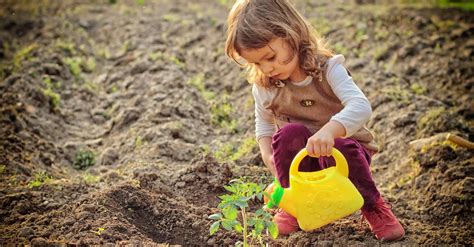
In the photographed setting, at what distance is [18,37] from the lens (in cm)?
605

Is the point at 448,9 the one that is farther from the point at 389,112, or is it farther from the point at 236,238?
the point at 236,238

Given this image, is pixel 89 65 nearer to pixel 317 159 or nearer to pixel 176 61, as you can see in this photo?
pixel 176 61

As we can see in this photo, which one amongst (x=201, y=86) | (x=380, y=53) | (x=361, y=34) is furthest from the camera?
(x=361, y=34)

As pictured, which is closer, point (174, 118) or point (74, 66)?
point (174, 118)

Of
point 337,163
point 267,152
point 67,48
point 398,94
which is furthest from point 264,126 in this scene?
point 67,48

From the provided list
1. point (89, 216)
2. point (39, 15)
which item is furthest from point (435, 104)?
point (39, 15)

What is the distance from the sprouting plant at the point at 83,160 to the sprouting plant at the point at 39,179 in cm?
39

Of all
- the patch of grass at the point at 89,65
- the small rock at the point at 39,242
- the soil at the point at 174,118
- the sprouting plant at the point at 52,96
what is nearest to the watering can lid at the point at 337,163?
the soil at the point at 174,118

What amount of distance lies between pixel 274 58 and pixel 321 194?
595mm

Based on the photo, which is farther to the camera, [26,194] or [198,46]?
[198,46]

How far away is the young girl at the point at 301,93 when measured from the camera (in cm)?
255

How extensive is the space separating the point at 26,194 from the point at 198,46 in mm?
2907

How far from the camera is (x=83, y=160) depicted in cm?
398

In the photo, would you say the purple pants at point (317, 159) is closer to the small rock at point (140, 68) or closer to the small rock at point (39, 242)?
the small rock at point (39, 242)
